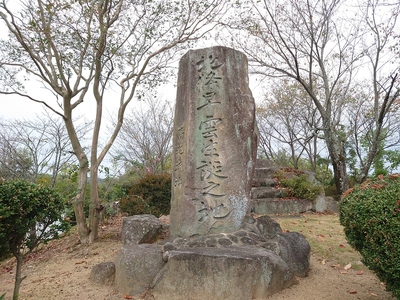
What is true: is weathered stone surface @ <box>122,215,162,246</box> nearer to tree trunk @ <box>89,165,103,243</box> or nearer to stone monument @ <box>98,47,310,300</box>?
stone monument @ <box>98,47,310,300</box>

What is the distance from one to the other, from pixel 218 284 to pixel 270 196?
664 cm

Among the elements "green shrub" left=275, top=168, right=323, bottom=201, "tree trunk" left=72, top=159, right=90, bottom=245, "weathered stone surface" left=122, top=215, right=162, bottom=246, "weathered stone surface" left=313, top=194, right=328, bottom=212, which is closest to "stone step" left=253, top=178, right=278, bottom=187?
"green shrub" left=275, top=168, right=323, bottom=201

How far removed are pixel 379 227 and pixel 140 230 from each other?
140 inches

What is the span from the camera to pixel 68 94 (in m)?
6.50

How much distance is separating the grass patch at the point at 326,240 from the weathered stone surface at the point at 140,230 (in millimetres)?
2712

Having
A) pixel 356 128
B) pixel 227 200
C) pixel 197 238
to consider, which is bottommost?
pixel 197 238

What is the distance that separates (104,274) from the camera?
4074 mm

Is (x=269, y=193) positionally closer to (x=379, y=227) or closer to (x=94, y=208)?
(x=94, y=208)

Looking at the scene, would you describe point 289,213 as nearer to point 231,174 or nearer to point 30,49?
point 231,174

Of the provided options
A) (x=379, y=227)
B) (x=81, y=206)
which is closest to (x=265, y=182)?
(x=81, y=206)

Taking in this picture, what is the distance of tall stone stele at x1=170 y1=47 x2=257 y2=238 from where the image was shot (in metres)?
4.38

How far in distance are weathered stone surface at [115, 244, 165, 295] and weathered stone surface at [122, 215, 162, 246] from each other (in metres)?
1.15

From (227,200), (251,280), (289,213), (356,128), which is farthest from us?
(356,128)

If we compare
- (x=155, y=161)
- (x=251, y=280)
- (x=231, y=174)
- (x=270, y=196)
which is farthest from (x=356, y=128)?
(x=251, y=280)
